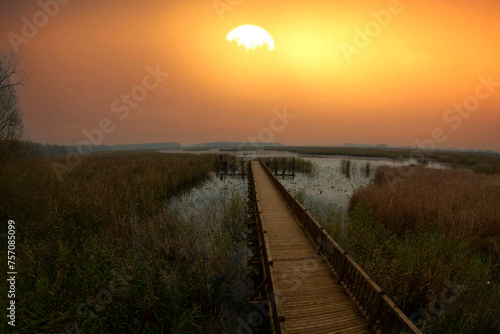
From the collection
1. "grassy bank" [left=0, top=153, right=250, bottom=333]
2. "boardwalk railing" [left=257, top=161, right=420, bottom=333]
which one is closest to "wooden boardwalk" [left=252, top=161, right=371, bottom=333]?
"boardwalk railing" [left=257, top=161, right=420, bottom=333]

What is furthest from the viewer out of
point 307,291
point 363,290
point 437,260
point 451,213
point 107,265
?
point 451,213

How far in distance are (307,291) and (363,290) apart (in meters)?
1.23

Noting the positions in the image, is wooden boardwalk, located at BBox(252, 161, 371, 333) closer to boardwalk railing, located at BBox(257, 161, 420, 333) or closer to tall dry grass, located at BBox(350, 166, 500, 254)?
boardwalk railing, located at BBox(257, 161, 420, 333)

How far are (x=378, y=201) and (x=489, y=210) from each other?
4.31 metres

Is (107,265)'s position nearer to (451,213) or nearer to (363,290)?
(363,290)

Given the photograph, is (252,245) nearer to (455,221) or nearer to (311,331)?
(311,331)

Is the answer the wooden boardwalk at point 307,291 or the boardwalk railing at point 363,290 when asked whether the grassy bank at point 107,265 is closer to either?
the wooden boardwalk at point 307,291

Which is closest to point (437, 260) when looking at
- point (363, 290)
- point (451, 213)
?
point (363, 290)

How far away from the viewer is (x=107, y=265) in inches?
241

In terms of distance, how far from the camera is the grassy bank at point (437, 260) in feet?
15.0

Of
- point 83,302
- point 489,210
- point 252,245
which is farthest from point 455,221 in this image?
point 83,302

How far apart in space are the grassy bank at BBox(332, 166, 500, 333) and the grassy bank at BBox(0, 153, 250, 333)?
16.2ft

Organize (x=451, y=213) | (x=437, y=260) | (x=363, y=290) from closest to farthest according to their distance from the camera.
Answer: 1. (x=363, y=290)
2. (x=437, y=260)
3. (x=451, y=213)

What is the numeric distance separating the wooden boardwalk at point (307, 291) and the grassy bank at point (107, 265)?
78.2 inches
